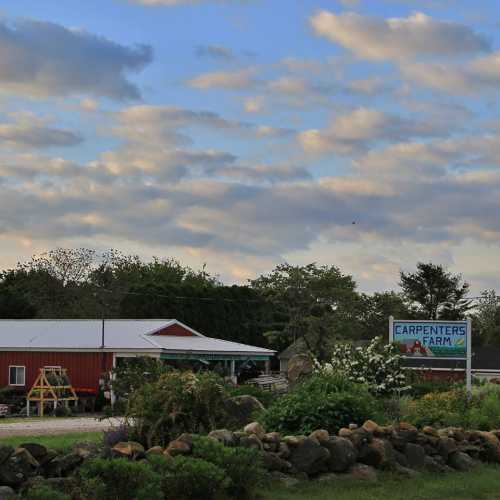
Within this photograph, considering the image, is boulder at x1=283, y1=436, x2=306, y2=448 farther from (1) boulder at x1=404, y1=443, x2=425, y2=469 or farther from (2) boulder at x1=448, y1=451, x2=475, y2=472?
(2) boulder at x1=448, y1=451, x2=475, y2=472

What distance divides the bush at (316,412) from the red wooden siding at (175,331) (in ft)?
119

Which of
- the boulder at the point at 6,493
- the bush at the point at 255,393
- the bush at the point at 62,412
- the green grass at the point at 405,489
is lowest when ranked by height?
the bush at the point at 62,412

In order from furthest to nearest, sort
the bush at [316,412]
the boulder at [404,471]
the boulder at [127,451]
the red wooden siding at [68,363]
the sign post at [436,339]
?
the red wooden siding at [68,363] < the sign post at [436,339] < the bush at [316,412] < the boulder at [404,471] < the boulder at [127,451]

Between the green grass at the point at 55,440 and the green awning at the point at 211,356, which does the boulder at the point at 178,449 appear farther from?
the green awning at the point at 211,356

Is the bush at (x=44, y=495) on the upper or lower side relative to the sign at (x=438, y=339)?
lower

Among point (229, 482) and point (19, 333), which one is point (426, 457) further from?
point (19, 333)

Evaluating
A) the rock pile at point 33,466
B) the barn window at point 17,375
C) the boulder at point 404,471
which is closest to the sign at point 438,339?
the boulder at point 404,471

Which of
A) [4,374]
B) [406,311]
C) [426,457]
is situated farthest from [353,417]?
[406,311]

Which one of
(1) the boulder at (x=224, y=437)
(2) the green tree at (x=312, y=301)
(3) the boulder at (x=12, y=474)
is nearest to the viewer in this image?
(3) the boulder at (x=12, y=474)

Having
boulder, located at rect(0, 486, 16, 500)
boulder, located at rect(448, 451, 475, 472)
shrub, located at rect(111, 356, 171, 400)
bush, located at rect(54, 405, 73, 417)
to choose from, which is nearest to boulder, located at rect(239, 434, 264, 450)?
shrub, located at rect(111, 356, 171, 400)

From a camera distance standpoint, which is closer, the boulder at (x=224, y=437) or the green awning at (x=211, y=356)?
the boulder at (x=224, y=437)

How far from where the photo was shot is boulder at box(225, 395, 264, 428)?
52.4 ft

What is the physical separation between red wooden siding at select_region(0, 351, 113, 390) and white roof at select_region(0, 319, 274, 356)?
0.42 metres

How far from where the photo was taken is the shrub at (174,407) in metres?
13.6
